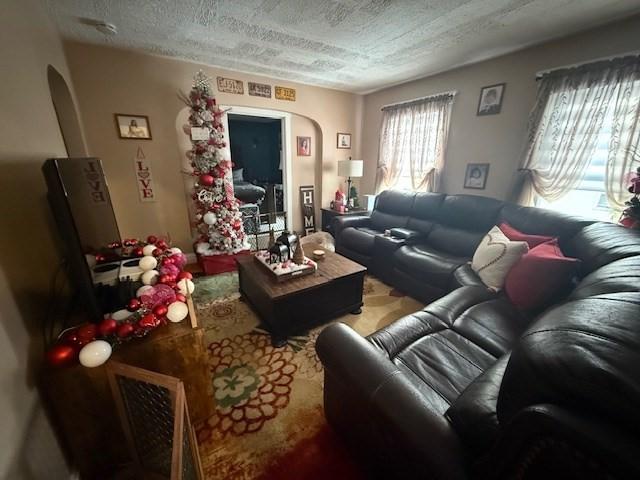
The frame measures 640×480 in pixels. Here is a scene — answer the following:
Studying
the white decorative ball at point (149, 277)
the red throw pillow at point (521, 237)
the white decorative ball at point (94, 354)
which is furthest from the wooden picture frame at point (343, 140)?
the white decorative ball at point (94, 354)

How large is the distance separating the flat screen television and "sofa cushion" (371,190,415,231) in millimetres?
2829

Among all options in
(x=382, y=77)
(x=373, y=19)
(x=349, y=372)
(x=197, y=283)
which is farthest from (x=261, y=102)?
(x=349, y=372)

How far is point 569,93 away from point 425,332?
2.70 meters

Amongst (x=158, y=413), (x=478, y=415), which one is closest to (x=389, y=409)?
(x=478, y=415)

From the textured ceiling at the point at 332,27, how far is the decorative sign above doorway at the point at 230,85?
0.22 meters

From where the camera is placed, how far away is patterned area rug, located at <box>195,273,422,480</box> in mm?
1179

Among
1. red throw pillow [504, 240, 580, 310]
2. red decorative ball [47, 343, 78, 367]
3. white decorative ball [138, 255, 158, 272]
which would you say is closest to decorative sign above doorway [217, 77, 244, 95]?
white decorative ball [138, 255, 158, 272]

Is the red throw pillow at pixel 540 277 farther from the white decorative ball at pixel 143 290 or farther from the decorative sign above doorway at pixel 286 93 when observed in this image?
the decorative sign above doorway at pixel 286 93

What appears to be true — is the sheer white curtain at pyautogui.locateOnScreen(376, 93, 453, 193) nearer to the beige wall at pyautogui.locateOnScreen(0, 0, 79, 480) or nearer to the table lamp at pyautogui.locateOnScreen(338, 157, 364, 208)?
the table lamp at pyautogui.locateOnScreen(338, 157, 364, 208)

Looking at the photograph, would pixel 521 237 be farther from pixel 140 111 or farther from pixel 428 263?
Result: pixel 140 111

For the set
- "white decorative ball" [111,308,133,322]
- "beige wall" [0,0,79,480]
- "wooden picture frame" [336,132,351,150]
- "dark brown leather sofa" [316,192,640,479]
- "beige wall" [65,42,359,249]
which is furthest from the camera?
"wooden picture frame" [336,132,351,150]

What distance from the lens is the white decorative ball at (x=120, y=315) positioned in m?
1.17

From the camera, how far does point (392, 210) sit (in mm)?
3537

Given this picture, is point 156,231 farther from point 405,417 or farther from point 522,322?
point 522,322
